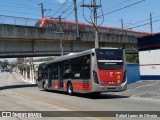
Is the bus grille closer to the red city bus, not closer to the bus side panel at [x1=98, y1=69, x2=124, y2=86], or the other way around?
the red city bus

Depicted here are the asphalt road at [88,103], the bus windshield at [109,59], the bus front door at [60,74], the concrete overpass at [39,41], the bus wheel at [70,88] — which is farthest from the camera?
the concrete overpass at [39,41]

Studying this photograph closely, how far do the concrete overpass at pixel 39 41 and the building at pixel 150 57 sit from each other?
1431 cm

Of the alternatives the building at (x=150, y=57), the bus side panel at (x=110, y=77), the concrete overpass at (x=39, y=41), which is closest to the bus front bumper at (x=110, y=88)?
the bus side panel at (x=110, y=77)

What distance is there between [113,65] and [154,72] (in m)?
11.9

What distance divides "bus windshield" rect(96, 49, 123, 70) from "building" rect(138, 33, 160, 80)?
35.2ft

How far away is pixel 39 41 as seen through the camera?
4591 centimetres

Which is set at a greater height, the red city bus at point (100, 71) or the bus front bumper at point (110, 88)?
the red city bus at point (100, 71)

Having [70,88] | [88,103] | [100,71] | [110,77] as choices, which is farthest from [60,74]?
[88,103]

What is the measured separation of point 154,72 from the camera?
33.2m

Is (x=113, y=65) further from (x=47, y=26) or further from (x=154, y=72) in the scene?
(x=47, y=26)

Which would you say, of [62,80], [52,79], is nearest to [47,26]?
[52,79]

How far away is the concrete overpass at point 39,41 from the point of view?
137ft

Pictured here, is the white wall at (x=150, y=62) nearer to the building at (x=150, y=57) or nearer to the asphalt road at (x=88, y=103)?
the building at (x=150, y=57)

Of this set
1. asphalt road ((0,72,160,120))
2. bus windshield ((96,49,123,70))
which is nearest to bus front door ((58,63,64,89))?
asphalt road ((0,72,160,120))
